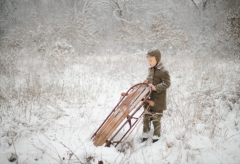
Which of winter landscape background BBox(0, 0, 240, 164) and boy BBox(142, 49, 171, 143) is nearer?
winter landscape background BBox(0, 0, 240, 164)

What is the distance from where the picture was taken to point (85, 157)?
1.82 metres

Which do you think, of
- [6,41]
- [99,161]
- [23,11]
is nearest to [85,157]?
[99,161]

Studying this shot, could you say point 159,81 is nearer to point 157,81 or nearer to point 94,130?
point 157,81

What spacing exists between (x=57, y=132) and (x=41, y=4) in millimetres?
18531

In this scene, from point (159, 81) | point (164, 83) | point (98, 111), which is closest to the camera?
point (164, 83)

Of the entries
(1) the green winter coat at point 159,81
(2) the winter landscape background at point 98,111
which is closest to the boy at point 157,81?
(1) the green winter coat at point 159,81

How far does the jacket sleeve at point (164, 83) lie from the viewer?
72.7 inches

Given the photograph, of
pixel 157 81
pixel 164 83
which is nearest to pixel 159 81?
pixel 157 81

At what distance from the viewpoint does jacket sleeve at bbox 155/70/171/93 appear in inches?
72.7

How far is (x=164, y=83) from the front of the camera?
1.88m

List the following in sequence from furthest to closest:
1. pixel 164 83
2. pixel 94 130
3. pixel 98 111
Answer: pixel 98 111 < pixel 94 130 < pixel 164 83

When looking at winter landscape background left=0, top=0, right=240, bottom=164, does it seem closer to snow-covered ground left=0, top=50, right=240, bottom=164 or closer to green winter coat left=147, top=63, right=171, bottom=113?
snow-covered ground left=0, top=50, right=240, bottom=164

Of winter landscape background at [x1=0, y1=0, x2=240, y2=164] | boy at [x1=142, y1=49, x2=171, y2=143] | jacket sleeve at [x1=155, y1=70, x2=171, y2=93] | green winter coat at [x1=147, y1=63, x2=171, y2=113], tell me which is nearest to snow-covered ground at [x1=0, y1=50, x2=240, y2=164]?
winter landscape background at [x1=0, y1=0, x2=240, y2=164]

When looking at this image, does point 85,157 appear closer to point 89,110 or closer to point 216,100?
point 89,110
